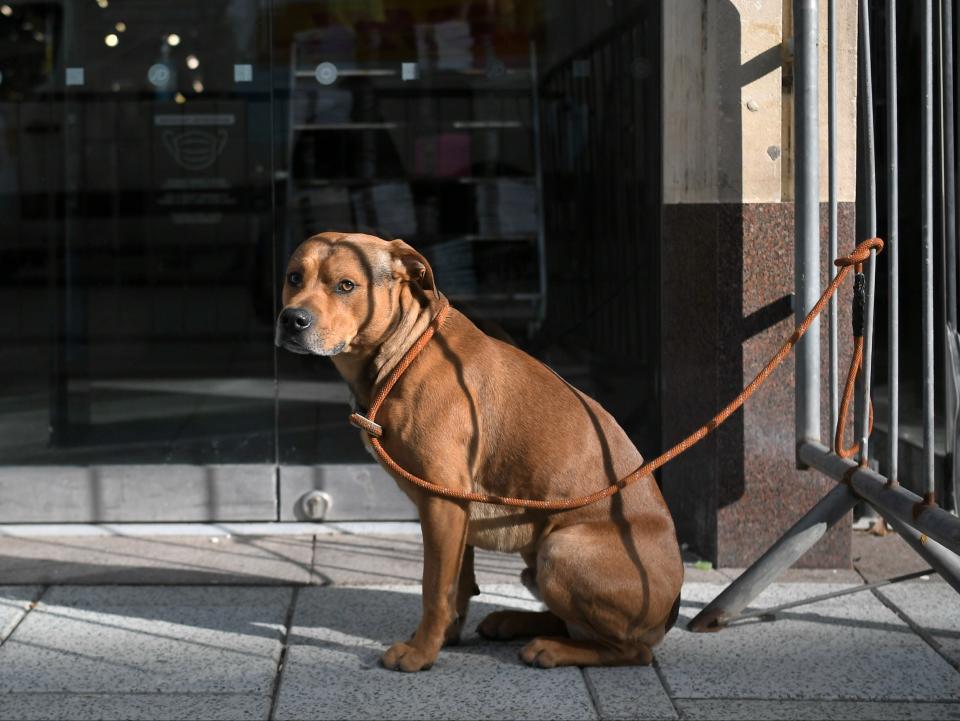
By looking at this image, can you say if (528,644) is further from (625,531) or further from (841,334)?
(841,334)

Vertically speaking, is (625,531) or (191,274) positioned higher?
(191,274)

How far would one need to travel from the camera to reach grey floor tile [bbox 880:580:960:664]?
4691mm

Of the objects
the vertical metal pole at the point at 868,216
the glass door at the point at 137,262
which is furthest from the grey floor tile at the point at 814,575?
the glass door at the point at 137,262

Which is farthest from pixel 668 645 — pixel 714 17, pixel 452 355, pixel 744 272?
pixel 714 17

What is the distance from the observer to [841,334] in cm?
549

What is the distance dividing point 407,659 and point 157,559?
1763mm

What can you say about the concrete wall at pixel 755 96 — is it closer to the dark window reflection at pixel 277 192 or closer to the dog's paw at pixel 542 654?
the dark window reflection at pixel 277 192

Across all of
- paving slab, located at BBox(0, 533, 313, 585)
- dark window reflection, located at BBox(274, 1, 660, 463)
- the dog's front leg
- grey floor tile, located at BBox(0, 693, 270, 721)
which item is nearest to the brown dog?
the dog's front leg

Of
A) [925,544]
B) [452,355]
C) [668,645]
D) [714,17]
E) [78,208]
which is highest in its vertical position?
[714,17]

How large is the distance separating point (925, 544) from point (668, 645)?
3.24 ft

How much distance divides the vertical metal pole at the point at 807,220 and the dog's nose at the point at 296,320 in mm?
1869

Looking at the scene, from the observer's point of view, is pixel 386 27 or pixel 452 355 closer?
pixel 452 355

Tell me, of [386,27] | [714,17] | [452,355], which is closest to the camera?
[452,355]

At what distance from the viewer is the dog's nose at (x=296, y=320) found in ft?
13.2
